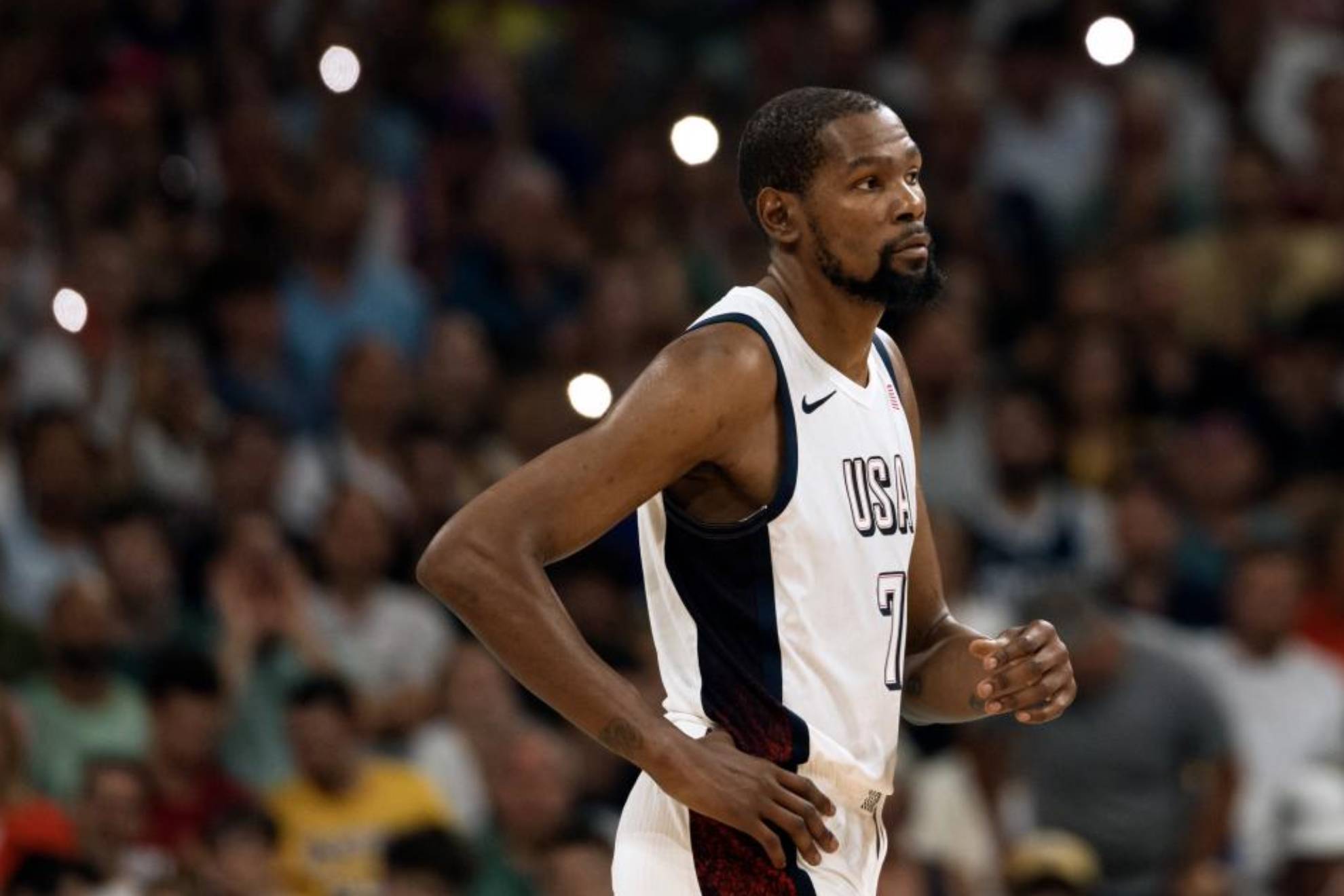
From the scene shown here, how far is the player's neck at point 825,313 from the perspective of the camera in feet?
15.1

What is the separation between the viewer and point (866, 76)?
459 inches

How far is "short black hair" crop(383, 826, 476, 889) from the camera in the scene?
25.9ft

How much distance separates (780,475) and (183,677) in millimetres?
4680

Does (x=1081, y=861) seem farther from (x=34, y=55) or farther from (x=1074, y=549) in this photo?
(x=34, y=55)

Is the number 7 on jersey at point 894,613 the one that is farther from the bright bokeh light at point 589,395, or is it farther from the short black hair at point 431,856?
the bright bokeh light at point 589,395

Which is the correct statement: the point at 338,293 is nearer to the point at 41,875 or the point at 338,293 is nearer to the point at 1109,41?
the point at 41,875

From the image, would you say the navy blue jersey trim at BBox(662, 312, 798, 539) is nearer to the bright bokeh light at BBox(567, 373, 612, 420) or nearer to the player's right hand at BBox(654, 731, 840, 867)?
the player's right hand at BBox(654, 731, 840, 867)

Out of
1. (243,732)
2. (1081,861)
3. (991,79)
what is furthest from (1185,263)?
(243,732)

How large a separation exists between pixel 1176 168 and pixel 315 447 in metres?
4.20

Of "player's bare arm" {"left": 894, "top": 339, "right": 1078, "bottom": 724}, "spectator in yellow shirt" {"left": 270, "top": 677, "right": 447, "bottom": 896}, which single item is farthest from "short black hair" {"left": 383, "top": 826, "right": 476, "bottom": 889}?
"player's bare arm" {"left": 894, "top": 339, "right": 1078, "bottom": 724}

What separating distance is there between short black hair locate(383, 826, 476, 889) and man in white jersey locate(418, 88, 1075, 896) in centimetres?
348

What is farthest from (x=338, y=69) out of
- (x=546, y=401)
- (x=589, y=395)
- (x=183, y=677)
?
(x=183, y=677)

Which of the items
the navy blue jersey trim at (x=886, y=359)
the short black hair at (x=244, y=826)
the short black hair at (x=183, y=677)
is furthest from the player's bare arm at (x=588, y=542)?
the short black hair at (x=183, y=677)

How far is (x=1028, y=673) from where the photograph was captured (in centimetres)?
451
